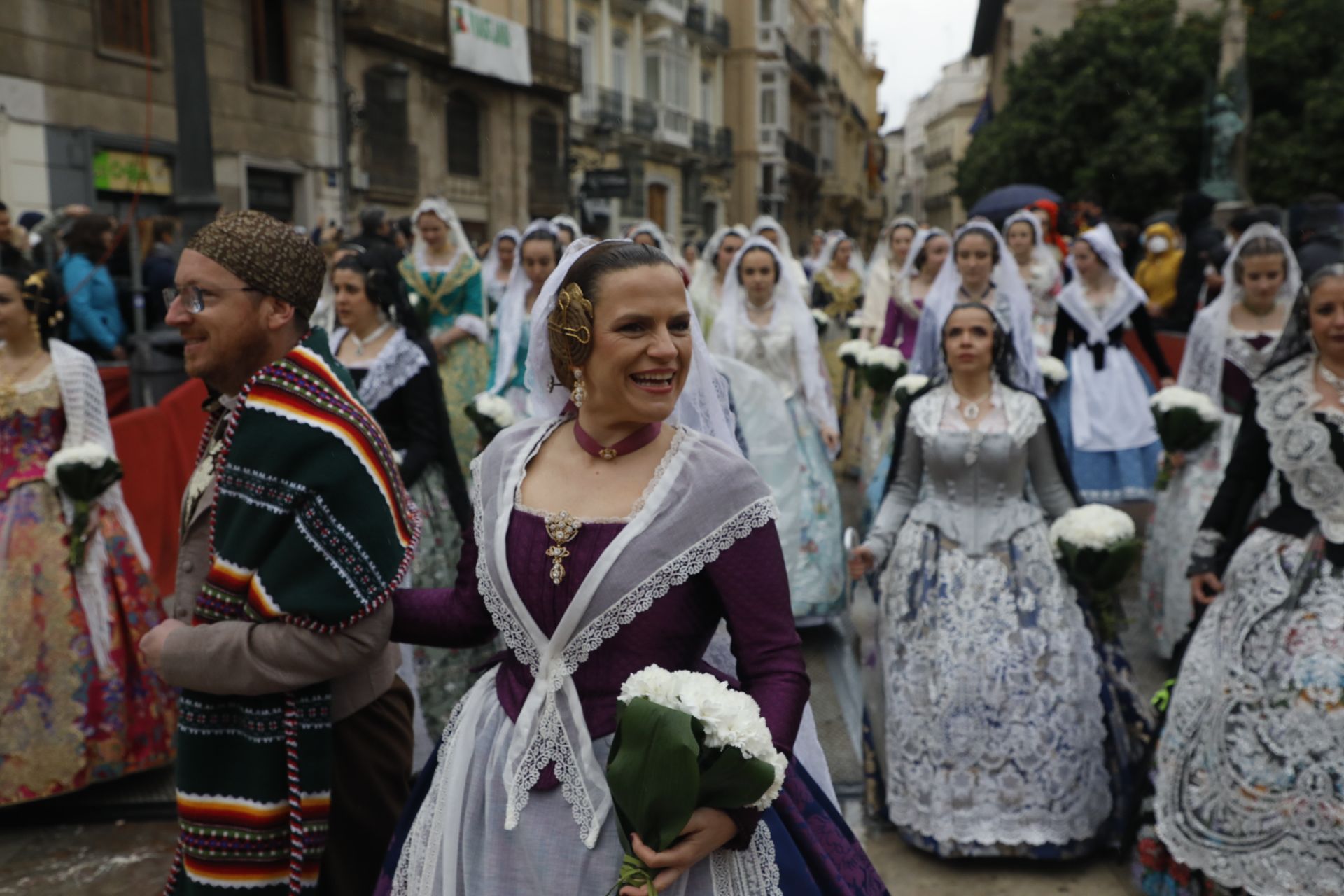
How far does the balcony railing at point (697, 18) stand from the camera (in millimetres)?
40531

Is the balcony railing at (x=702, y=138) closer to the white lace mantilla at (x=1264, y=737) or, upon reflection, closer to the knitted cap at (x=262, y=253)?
the white lace mantilla at (x=1264, y=737)

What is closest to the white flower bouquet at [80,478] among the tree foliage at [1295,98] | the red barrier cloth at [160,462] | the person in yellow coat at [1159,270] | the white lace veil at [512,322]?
the red barrier cloth at [160,462]

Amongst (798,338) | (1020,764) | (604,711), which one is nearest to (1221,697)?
(1020,764)

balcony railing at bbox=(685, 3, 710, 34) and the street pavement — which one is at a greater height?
balcony railing at bbox=(685, 3, 710, 34)

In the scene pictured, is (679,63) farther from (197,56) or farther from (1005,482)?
(1005,482)

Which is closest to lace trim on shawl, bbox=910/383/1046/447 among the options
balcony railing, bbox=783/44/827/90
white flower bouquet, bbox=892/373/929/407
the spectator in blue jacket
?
white flower bouquet, bbox=892/373/929/407

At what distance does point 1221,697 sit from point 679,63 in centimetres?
3975

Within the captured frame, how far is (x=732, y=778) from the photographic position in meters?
1.77

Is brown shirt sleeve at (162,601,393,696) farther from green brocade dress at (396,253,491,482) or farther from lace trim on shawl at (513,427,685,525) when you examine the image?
green brocade dress at (396,253,491,482)

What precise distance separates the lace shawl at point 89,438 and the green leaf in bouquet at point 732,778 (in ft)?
12.3

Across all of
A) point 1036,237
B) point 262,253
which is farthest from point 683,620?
point 1036,237

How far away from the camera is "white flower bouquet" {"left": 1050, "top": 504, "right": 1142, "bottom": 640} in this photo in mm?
3973

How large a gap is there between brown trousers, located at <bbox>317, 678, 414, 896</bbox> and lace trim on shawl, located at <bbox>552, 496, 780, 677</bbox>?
732 mm

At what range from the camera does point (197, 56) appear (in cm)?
674
